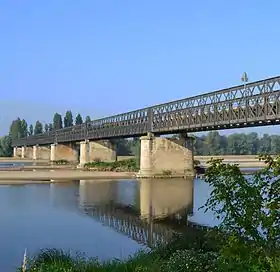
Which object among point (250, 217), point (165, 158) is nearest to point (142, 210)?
point (250, 217)

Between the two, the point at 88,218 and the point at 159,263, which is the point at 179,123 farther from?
the point at 159,263

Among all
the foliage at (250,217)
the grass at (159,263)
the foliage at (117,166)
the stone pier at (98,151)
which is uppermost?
the stone pier at (98,151)

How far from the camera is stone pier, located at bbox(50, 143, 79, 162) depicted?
166 meters

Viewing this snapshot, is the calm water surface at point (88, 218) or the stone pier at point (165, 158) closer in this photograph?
the calm water surface at point (88, 218)

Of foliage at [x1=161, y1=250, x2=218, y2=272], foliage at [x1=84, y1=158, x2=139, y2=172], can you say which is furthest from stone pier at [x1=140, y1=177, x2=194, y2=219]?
foliage at [x1=84, y1=158, x2=139, y2=172]

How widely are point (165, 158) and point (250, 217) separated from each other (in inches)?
2959

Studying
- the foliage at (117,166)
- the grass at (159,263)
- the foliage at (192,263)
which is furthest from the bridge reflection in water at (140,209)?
the foliage at (117,166)

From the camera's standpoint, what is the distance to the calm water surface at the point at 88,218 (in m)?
24.0

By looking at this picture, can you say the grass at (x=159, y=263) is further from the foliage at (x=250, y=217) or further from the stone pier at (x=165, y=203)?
the stone pier at (x=165, y=203)

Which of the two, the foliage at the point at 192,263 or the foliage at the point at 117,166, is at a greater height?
the foliage at the point at 117,166

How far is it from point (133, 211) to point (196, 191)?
20.7 meters

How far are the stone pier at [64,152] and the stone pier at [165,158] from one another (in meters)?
82.2

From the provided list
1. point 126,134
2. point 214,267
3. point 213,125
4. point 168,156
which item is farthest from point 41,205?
point 126,134

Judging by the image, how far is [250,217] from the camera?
9594mm
